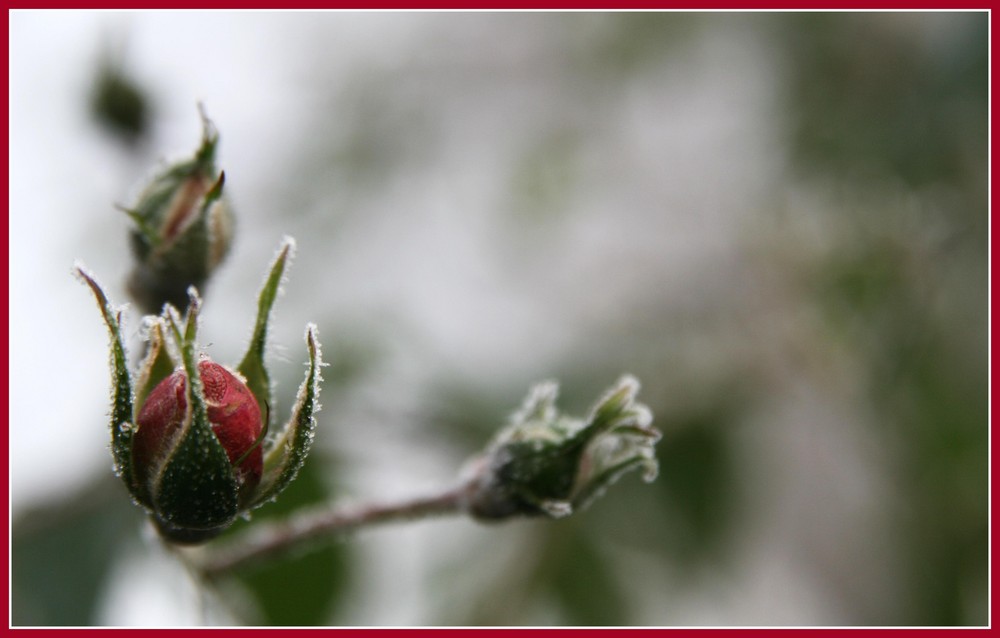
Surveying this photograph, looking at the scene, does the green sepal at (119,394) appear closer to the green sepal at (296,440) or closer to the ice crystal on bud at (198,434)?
the ice crystal on bud at (198,434)

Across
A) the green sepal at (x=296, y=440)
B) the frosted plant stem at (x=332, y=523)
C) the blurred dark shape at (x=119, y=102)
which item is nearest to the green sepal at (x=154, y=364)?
the green sepal at (x=296, y=440)

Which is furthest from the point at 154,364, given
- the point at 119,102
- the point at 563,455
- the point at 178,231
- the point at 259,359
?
the point at 119,102

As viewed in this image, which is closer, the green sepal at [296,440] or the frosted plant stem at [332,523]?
the green sepal at [296,440]

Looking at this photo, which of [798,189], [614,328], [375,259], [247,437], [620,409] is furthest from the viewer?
[375,259]

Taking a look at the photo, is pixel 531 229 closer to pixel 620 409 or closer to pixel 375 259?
pixel 375 259

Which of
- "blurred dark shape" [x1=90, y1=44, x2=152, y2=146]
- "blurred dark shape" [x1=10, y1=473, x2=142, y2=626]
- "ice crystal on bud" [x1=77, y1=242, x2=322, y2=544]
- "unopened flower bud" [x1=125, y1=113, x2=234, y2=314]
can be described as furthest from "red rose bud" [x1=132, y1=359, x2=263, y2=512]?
"blurred dark shape" [x1=90, y1=44, x2=152, y2=146]

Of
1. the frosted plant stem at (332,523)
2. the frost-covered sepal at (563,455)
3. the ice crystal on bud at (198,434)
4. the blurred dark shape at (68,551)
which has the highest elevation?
the ice crystal on bud at (198,434)

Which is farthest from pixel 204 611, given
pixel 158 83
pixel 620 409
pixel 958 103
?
pixel 958 103
